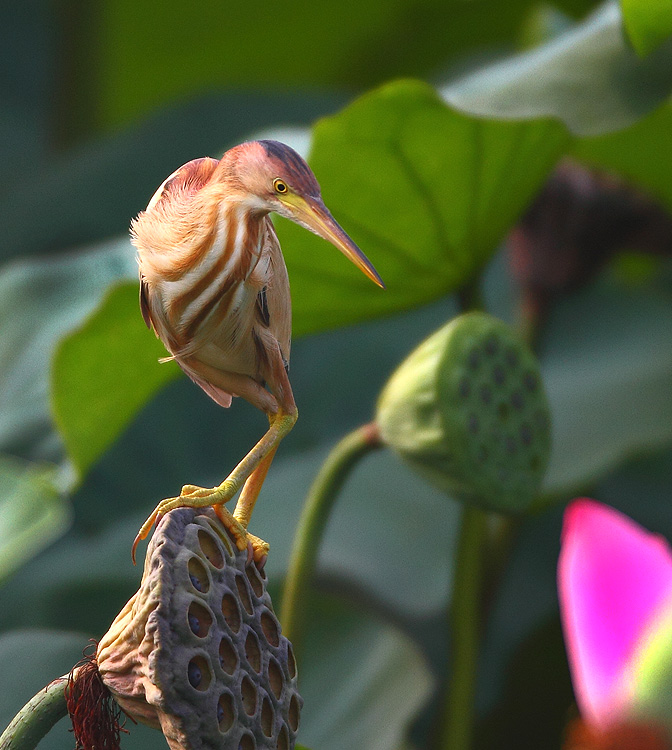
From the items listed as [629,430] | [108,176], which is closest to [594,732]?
[629,430]

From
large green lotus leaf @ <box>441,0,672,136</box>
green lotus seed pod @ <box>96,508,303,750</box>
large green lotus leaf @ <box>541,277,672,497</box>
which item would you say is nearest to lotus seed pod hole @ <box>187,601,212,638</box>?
green lotus seed pod @ <box>96,508,303,750</box>

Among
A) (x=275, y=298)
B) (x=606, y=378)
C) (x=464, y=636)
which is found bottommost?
(x=606, y=378)

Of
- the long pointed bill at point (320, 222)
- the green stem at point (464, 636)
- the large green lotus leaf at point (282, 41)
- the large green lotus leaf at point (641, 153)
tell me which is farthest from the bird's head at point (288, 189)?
the large green lotus leaf at point (282, 41)

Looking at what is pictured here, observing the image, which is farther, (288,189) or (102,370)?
(102,370)

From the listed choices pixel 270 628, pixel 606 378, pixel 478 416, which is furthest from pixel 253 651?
pixel 606 378

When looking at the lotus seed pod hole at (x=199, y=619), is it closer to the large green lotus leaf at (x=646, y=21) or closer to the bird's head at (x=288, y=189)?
the bird's head at (x=288, y=189)

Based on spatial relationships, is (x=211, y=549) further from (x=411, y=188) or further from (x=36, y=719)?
(x=411, y=188)
